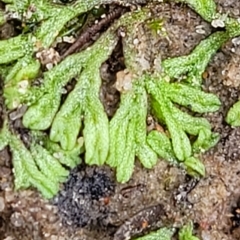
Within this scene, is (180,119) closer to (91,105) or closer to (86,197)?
(91,105)

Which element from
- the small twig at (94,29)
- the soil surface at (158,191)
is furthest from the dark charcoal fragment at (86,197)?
the small twig at (94,29)

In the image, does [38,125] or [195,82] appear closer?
[38,125]

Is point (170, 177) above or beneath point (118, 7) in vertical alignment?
beneath

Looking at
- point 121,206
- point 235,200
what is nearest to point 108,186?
point 121,206

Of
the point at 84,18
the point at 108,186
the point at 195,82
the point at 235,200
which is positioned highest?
the point at 84,18

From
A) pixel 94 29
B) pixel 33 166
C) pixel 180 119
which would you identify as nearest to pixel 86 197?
pixel 33 166

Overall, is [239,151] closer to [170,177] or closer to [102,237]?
[170,177]
